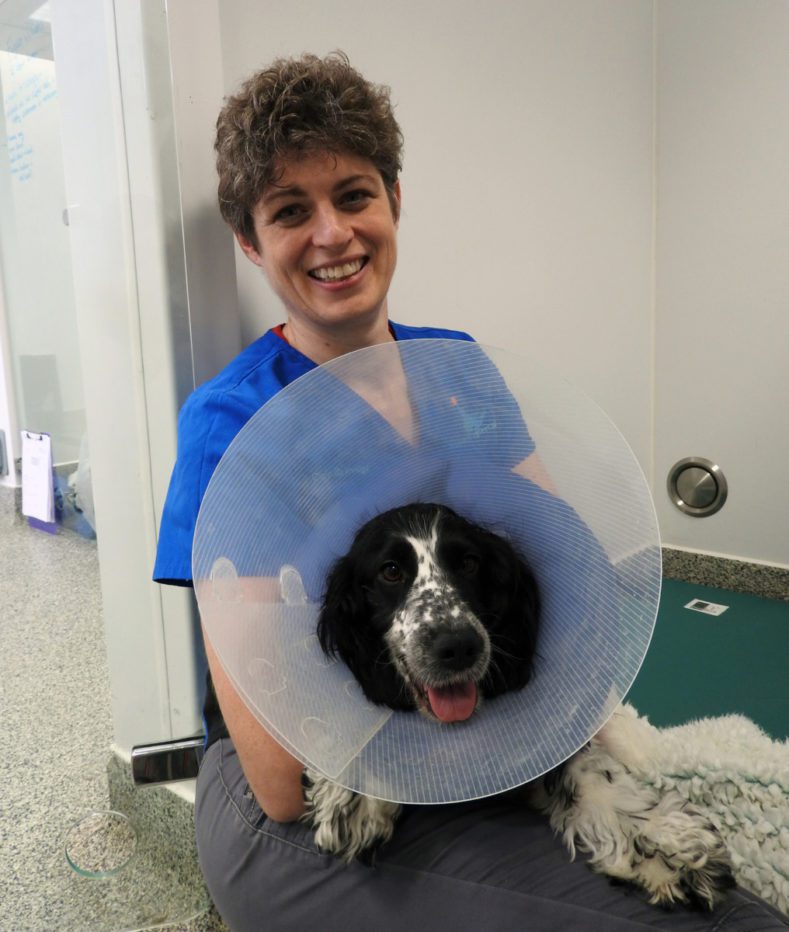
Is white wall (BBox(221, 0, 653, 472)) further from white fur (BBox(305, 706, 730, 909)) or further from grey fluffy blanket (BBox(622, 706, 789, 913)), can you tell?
grey fluffy blanket (BBox(622, 706, 789, 913))

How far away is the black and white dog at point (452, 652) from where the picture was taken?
29.9 inches

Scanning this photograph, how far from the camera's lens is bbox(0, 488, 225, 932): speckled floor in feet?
4.62

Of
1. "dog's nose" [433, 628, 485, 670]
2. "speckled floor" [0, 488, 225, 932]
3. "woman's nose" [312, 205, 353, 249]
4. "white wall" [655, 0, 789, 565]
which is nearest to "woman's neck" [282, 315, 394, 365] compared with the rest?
"woman's nose" [312, 205, 353, 249]

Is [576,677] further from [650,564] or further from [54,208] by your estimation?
[54,208]

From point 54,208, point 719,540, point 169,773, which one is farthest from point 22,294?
point 719,540

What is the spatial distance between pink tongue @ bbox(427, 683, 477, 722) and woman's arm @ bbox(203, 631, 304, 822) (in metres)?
0.21

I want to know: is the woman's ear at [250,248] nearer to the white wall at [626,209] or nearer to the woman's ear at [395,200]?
the woman's ear at [395,200]

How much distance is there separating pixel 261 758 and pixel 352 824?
0.13 m

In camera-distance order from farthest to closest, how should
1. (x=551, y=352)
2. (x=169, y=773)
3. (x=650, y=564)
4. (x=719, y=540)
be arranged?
1. (x=719, y=540)
2. (x=551, y=352)
3. (x=169, y=773)
4. (x=650, y=564)

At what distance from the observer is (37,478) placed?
169 centimetres

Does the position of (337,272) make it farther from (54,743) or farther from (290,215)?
(54,743)

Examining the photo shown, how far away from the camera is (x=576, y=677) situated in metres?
0.79

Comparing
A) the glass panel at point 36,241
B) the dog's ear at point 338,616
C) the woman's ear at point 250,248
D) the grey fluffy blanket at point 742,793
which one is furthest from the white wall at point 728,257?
the dog's ear at point 338,616

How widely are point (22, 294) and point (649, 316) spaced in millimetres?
1898
